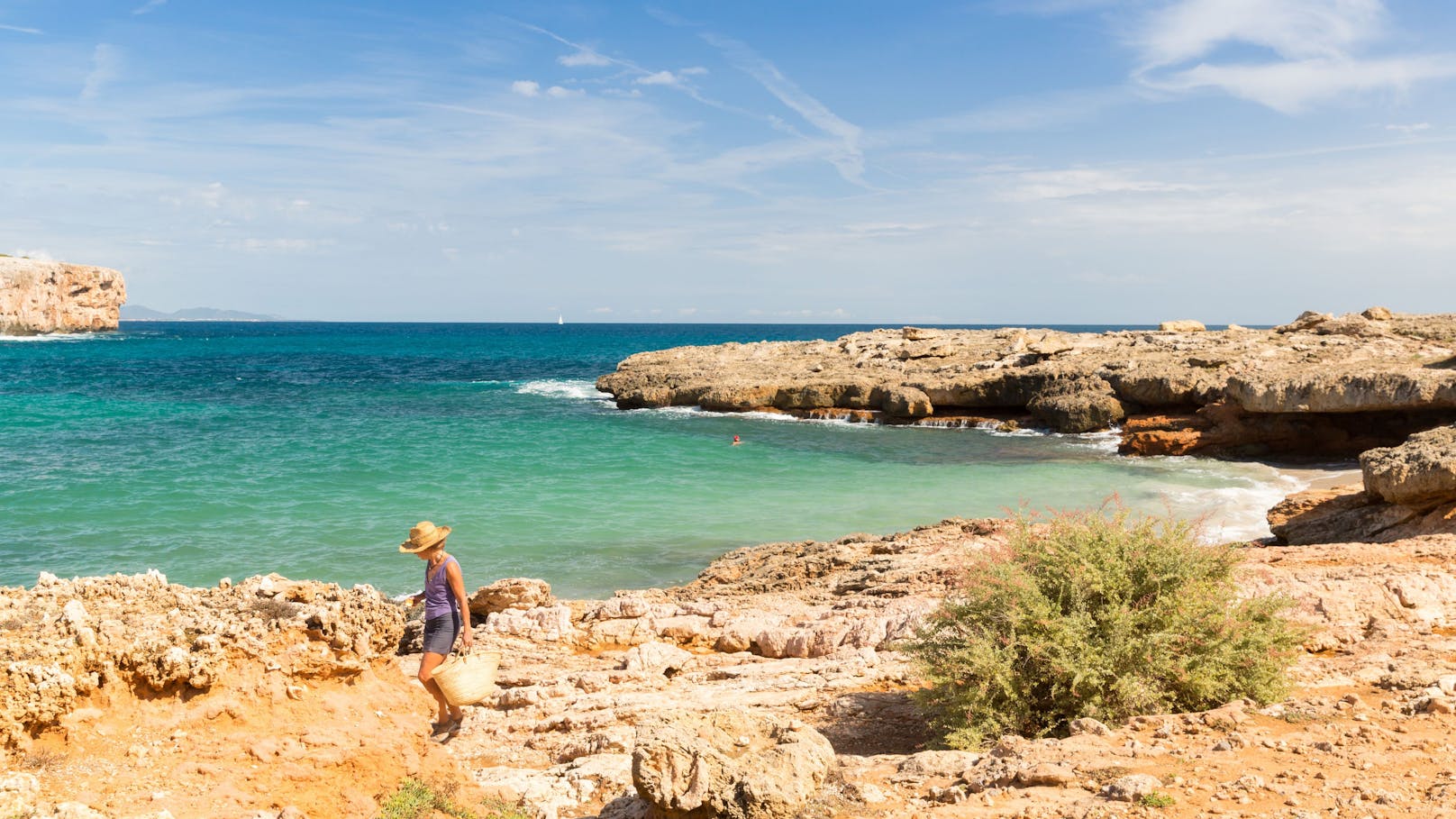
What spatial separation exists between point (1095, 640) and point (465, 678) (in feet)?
14.4

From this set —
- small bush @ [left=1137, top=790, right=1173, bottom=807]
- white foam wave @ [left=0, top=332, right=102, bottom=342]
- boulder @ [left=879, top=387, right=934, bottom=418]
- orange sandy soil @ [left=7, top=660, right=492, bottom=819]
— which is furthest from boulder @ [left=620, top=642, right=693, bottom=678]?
white foam wave @ [left=0, top=332, right=102, bottom=342]

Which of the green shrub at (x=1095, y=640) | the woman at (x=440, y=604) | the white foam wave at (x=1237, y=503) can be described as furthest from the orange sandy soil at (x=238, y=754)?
the white foam wave at (x=1237, y=503)

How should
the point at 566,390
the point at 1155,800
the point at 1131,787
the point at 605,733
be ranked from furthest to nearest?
the point at 566,390 → the point at 605,733 → the point at 1131,787 → the point at 1155,800

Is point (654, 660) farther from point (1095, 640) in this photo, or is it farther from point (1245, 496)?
point (1245, 496)

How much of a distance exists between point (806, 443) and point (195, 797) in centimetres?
2285

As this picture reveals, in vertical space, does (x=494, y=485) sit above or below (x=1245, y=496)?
below

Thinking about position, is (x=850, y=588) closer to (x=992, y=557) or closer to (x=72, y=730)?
(x=992, y=557)

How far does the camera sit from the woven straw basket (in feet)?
20.5

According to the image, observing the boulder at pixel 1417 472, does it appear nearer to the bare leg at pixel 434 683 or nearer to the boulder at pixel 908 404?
the bare leg at pixel 434 683

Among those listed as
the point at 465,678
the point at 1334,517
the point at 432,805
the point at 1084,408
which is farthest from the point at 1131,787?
the point at 1084,408

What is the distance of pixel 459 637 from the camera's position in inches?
267

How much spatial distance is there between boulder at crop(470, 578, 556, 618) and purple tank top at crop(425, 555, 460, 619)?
9.69ft

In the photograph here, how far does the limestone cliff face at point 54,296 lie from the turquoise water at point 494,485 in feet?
235

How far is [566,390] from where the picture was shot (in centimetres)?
4584
